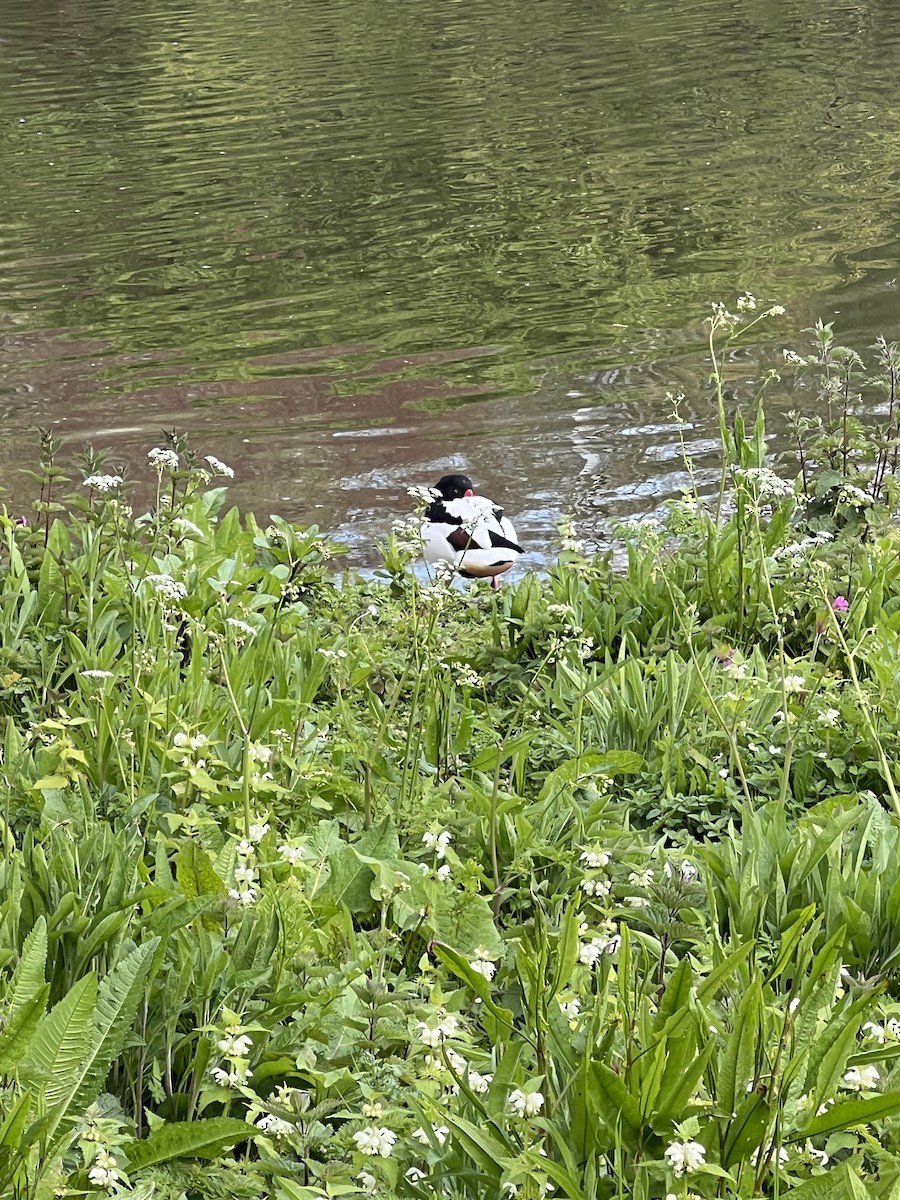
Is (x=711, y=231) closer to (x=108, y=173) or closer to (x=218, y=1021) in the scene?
(x=108, y=173)

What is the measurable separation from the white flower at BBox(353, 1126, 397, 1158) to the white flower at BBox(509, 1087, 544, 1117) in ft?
0.63

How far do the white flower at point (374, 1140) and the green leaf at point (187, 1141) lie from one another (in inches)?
11.0

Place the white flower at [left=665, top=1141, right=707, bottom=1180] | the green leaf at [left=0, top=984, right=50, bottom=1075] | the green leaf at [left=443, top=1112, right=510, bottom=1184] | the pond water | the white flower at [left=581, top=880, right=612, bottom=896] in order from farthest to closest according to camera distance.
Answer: the pond water, the white flower at [left=581, top=880, right=612, bottom=896], the green leaf at [left=0, top=984, right=50, bottom=1075], the green leaf at [left=443, top=1112, right=510, bottom=1184], the white flower at [left=665, top=1141, right=707, bottom=1180]

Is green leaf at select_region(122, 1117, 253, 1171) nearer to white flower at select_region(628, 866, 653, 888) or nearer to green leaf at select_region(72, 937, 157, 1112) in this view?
green leaf at select_region(72, 937, 157, 1112)

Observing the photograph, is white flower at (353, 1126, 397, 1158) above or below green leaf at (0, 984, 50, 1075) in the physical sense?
below

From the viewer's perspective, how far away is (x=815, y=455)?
4.71 m

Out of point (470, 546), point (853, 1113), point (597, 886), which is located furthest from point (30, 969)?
point (470, 546)

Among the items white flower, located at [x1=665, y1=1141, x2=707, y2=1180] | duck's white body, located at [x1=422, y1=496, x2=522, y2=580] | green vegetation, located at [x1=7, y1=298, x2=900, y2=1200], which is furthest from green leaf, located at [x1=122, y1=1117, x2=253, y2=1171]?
duck's white body, located at [x1=422, y1=496, x2=522, y2=580]

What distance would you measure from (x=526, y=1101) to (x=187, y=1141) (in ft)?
2.04

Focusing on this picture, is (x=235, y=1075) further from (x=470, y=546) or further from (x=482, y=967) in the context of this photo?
(x=470, y=546)

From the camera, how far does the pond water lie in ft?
24.2

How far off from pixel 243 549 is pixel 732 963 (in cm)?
273

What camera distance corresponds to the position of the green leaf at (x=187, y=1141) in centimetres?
223

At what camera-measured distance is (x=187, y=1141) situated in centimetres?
224
